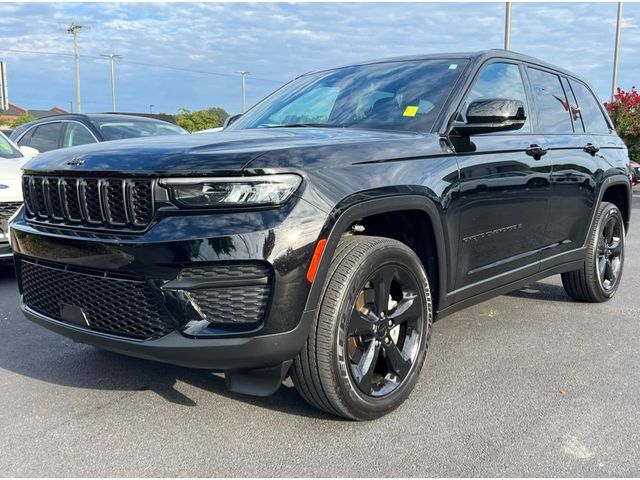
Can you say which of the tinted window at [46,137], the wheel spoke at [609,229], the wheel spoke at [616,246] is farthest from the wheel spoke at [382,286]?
the tinted window at [46,137]

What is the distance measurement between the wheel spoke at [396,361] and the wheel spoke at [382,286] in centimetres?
19

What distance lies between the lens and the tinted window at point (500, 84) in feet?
12.3

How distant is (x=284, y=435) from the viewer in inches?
110

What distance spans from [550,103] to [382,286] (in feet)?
7.93

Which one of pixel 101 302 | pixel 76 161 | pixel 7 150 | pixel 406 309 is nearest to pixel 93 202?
pixel 76 161

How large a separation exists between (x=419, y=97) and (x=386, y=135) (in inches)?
22.8

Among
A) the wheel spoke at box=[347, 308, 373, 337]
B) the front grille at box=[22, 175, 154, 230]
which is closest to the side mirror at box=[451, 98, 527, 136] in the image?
the wheel spoke at box=[347, 308, 373, 337]

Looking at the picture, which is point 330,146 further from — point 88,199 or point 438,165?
point 88,199

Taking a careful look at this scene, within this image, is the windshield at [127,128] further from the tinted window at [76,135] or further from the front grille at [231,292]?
the front grille at [231,292]

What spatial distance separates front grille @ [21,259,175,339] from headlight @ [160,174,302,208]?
1.31 feet

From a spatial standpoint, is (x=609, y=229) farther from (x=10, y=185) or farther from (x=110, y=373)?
(x=10, y=185)

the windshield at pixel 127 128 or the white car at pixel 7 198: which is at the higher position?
the windshield at pixel 127 128

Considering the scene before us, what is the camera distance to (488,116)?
127 inches

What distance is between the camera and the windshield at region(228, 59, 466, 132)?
3.52 meters
